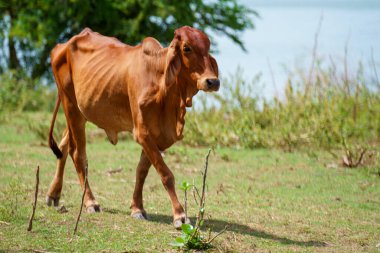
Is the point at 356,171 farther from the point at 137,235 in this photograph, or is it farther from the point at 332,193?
the point at 137,235

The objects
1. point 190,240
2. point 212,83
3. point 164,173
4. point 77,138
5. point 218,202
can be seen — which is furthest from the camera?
point 218,202

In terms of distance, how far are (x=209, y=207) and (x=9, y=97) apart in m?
8.07

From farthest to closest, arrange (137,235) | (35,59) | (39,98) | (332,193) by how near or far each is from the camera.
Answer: (35,59) < (39,98) < (332,193) < (137,235)

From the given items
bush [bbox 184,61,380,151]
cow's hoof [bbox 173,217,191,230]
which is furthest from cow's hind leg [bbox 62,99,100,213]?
bush [bbox 184,61,380,151]

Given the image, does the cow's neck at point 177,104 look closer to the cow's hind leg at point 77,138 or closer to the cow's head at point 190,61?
the cow's head at point 190,61

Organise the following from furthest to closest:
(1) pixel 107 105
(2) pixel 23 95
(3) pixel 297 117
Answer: (2) pixel 23 95, (3) pixel 297 117, (1) pixel 107 105

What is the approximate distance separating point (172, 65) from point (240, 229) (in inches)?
57.0

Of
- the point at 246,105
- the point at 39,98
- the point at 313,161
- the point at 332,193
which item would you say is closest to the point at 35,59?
the point at 39,98

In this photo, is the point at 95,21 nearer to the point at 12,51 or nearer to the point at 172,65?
the point at 12,51

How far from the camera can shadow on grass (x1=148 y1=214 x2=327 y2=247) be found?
616 cm

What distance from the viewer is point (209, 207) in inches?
295

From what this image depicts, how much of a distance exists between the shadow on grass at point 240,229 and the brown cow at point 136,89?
22 centimetres

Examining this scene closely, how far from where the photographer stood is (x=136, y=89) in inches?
256

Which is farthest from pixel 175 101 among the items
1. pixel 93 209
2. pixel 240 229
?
pixel 93 209
